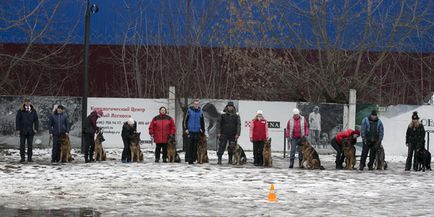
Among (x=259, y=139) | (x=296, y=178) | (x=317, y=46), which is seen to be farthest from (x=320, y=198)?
(x=317, y=46)

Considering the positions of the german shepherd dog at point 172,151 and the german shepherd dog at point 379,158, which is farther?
the german shepherd dog at point 172,151

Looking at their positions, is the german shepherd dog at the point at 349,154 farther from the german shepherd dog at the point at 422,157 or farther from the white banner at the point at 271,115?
the white banner at the point at 271,115

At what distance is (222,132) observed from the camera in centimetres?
2109

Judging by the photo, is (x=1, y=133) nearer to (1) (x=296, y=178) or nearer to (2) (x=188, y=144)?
(2) (x=188, y=144)

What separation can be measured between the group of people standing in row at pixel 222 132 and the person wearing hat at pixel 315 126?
5311mm

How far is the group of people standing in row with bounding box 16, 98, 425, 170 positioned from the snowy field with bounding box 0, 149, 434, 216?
1.70 ft

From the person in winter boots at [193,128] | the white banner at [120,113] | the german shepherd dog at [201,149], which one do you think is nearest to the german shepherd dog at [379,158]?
the german shepherd dog at [201,149]

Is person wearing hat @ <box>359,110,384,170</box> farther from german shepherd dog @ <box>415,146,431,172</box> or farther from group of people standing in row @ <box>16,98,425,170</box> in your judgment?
german shepherd dog @ <box>415,146,431,172</box>

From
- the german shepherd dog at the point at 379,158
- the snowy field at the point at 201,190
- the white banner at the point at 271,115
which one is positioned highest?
the white banner at the point at 271,115

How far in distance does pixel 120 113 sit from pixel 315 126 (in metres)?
6.90

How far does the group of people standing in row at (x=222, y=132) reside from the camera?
20578 millimetres

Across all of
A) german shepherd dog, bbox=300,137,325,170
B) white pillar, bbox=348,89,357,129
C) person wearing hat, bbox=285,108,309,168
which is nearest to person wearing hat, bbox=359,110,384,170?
german shepherd dog, bbox=300,137,325,170

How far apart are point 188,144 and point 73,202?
27.5 ft

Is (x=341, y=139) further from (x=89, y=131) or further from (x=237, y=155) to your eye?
(x=89, y=131)
